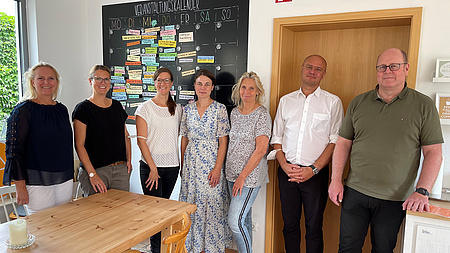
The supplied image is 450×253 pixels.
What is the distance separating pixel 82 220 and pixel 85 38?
2.56 metres

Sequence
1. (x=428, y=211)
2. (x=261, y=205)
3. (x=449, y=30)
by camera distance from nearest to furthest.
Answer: (x=428, y=211) → (x=449, y=30) → (x=261, y=205)

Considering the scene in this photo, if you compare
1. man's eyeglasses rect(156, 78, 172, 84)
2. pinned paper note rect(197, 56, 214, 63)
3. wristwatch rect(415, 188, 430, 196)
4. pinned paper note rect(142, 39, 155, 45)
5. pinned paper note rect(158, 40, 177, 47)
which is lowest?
wristwatch rect(415, 188, 430, 196)

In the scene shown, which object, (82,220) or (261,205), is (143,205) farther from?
(261,205)

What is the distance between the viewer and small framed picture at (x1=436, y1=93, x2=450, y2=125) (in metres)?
2.09

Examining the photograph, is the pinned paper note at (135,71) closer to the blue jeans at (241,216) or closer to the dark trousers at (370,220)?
the blue jeans at (241,216)

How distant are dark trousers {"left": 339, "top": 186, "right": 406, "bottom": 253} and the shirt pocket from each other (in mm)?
467

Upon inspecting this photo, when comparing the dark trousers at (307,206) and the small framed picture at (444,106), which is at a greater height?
the small framed picture at (444,106)

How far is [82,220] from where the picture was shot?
1676 millimetres

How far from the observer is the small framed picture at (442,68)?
2082 millimetres

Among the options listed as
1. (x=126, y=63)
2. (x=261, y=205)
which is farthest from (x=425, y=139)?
(x=126, y=63)

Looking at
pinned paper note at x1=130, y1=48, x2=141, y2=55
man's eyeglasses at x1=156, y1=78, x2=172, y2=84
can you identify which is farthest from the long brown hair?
pinned paper note at x1=130, y1=48, x2=141, y2=55

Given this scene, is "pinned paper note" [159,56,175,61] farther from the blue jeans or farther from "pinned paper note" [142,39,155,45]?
the blue jeans

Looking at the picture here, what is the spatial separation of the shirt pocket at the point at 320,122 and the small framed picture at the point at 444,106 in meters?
0.69

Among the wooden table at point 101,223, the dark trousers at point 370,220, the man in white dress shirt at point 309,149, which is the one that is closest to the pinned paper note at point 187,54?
the man in white dress shirt at point 309,149
